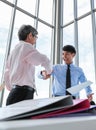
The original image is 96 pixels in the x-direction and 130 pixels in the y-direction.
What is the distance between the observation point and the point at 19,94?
1.39m

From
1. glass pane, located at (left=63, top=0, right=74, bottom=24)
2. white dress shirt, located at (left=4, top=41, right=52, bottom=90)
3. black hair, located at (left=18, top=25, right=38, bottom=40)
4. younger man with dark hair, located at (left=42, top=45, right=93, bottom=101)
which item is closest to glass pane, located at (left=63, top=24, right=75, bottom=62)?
glass pane, located at (left=63, top=0, right=74, bottom=24)

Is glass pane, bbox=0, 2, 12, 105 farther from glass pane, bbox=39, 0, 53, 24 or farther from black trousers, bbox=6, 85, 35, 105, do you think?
black trousers, bbox=6, 85, 35, 105

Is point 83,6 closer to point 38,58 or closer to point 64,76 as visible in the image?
point 64,76

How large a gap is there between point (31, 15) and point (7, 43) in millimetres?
1017

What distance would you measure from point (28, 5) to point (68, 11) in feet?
3.42

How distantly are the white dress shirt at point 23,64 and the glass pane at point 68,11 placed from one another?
333cm

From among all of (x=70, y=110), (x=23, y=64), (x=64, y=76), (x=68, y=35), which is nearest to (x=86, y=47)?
(x=68, y=35)

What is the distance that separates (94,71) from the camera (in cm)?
354

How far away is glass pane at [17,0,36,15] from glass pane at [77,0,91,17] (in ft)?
3.45

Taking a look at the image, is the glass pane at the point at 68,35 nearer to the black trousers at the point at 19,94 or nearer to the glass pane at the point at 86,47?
the glass pane at the point at 86,47

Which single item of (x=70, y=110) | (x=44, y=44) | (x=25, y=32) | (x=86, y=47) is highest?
(x=44, y=44)

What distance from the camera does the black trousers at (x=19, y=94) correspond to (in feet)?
4.47

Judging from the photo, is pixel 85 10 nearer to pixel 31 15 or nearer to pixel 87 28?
pixel 87 28

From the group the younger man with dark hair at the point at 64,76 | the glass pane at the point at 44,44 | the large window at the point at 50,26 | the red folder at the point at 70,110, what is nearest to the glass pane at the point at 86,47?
the large window at the point at 50,26
